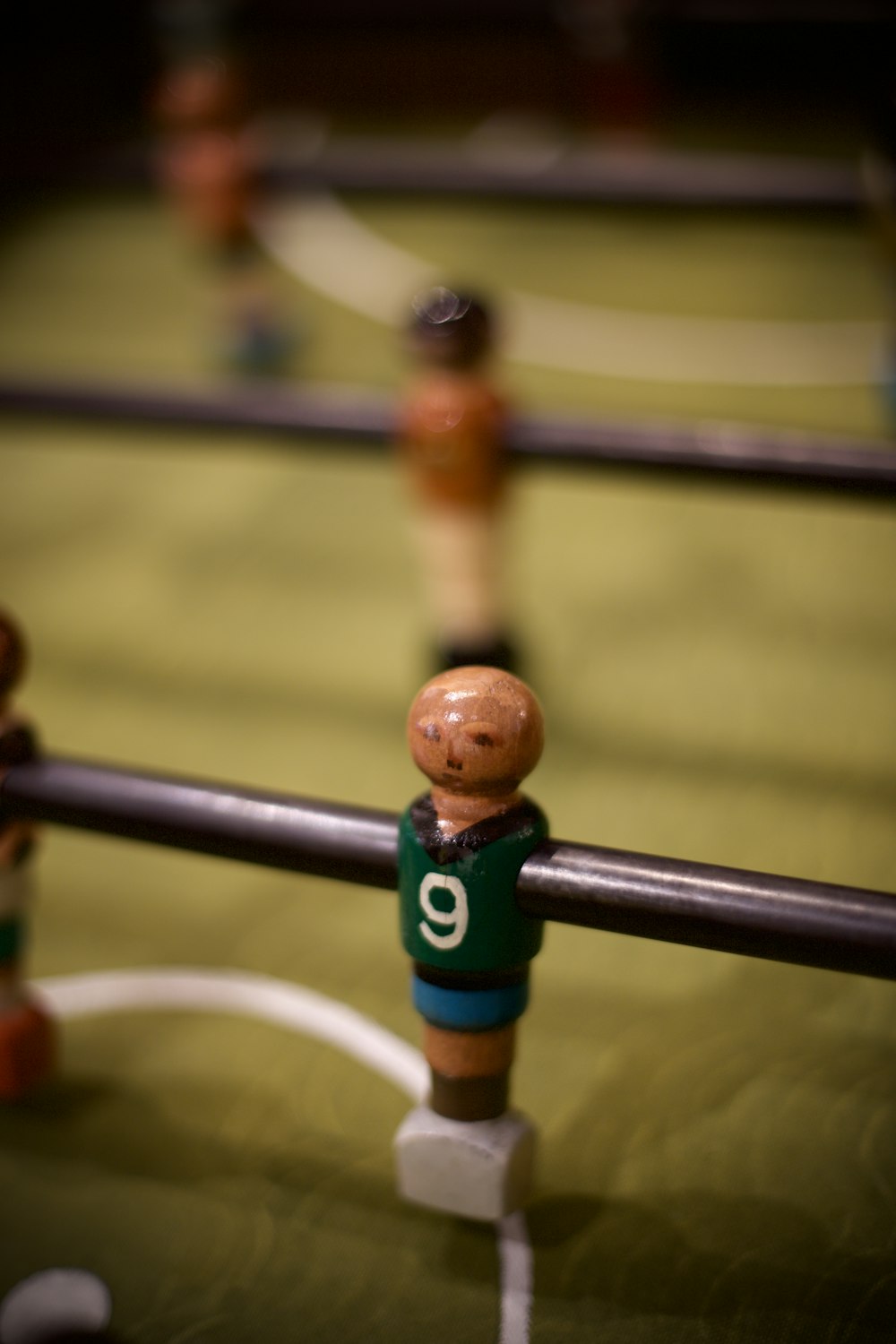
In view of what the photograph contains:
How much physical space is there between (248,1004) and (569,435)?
0.54 m

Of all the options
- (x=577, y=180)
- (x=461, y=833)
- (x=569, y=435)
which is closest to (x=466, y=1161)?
(x=461, y=833)

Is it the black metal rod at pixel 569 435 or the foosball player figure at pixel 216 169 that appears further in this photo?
the foosball player figure at pixel 216 169

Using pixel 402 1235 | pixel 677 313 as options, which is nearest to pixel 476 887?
pixel 402 1235

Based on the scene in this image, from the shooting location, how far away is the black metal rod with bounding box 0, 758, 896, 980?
67 cm

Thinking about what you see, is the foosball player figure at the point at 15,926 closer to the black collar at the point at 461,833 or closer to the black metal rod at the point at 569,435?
the black collar at the point at 461,833

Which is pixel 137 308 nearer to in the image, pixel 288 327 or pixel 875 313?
pixel 288 327

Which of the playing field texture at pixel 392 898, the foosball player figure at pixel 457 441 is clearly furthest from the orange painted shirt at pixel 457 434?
the playing field texture at pixel 392 898

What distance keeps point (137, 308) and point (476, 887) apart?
7.06 ft

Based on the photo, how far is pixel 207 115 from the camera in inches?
75.9

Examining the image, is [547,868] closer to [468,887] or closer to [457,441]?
[468,887]

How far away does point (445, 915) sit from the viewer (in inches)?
28.7

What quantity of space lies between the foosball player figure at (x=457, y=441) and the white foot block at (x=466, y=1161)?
0.60m

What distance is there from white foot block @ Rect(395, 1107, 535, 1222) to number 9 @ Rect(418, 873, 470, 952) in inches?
5.7

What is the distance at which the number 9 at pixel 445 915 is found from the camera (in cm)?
72
